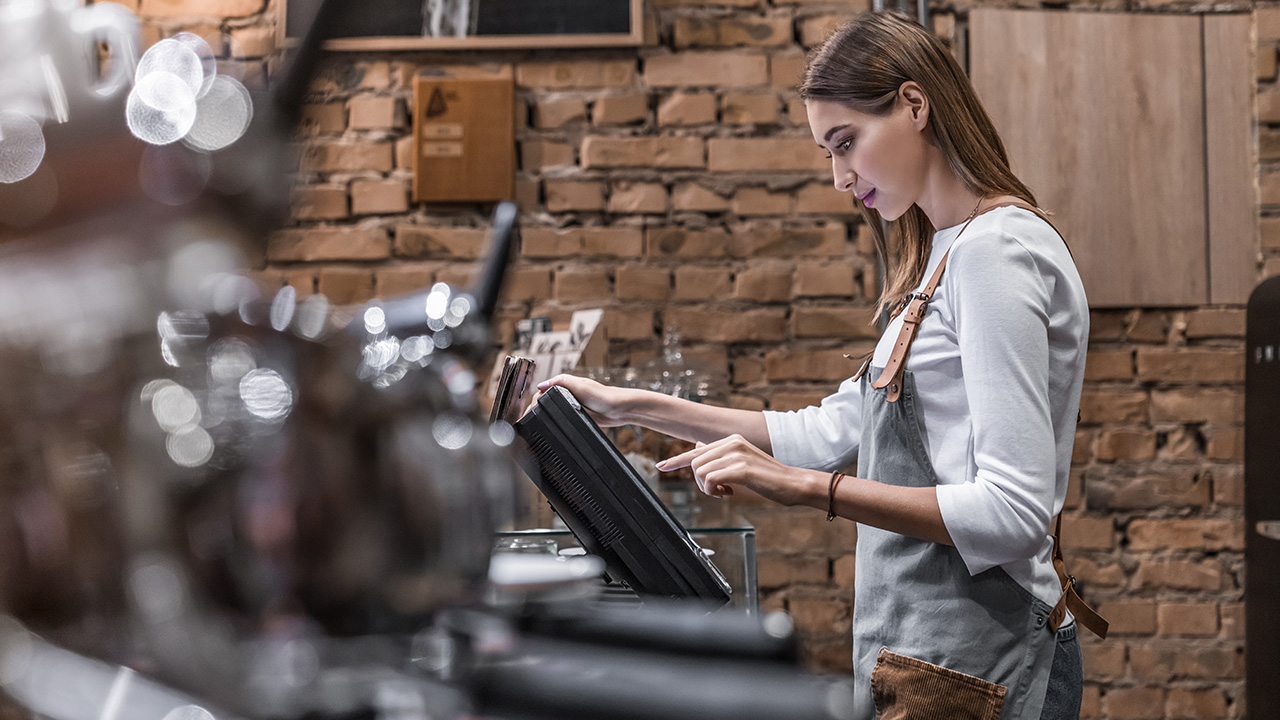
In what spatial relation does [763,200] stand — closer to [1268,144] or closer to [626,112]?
[626,112]

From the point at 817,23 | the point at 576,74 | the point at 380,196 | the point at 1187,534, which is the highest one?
the point at 817,23

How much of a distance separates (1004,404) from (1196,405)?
1519 millimetres

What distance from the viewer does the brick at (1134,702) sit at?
6.42 ft

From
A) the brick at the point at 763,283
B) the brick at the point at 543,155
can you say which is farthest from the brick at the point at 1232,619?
the brick at the point at 543,155

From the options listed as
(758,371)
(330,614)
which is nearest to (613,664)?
(330,614)

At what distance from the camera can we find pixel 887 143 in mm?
929

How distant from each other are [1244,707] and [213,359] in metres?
2.42

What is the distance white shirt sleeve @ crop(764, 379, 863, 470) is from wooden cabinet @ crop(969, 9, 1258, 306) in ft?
3.84

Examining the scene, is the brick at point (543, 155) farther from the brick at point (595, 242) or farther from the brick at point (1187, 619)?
the brick at point (1187, 619)

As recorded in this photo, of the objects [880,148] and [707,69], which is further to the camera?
[707,69]

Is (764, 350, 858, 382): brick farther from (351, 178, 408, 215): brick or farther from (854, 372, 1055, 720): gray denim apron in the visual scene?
(854, 372, 1055, 720): gray denim apron

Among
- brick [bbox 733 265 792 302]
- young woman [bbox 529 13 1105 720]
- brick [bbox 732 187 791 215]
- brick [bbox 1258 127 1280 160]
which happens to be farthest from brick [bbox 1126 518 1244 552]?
young woman [bbox 529 13 1105 720]

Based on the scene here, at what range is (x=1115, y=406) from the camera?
199cm

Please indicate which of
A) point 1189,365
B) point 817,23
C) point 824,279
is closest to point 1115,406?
point 1189,365
